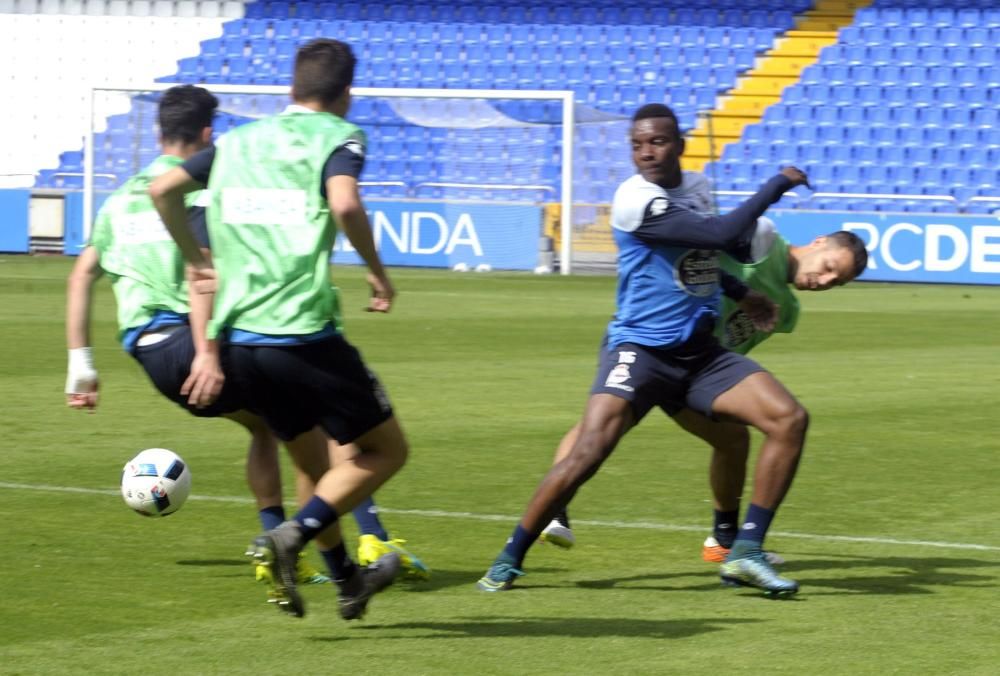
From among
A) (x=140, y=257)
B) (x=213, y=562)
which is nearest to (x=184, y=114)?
(x=140, y=257)

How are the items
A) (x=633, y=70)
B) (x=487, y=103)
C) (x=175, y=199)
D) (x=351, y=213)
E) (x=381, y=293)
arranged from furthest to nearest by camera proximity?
(x=633, y=70) → (x=487, y=103) → (x=175, y=199) → (x=381, y=293) → (x=351, y=213)

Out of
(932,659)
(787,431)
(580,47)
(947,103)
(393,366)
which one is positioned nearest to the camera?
(932,659)

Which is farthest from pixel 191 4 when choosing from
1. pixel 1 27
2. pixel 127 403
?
pixel 127 403

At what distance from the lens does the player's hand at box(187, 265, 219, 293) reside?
586 centimetres

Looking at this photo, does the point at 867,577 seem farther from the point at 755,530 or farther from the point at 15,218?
the point at 15,218

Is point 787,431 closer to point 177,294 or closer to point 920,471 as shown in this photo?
point 177,294

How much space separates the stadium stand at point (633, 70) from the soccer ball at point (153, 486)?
2114cm

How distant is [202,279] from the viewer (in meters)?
5.88

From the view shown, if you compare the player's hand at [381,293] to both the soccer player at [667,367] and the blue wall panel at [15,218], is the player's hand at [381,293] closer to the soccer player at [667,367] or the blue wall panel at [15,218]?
the soccer player at [667,367]

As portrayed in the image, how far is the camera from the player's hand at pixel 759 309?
6.59 metres

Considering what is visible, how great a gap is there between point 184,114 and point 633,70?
27.8m

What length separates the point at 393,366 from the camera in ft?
48.4

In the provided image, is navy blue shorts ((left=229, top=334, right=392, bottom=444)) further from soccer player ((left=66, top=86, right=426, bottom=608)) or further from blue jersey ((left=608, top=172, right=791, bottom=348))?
blue jersey ((left=608, top=172, right=791, bottom=348))

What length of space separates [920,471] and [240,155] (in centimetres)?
508
